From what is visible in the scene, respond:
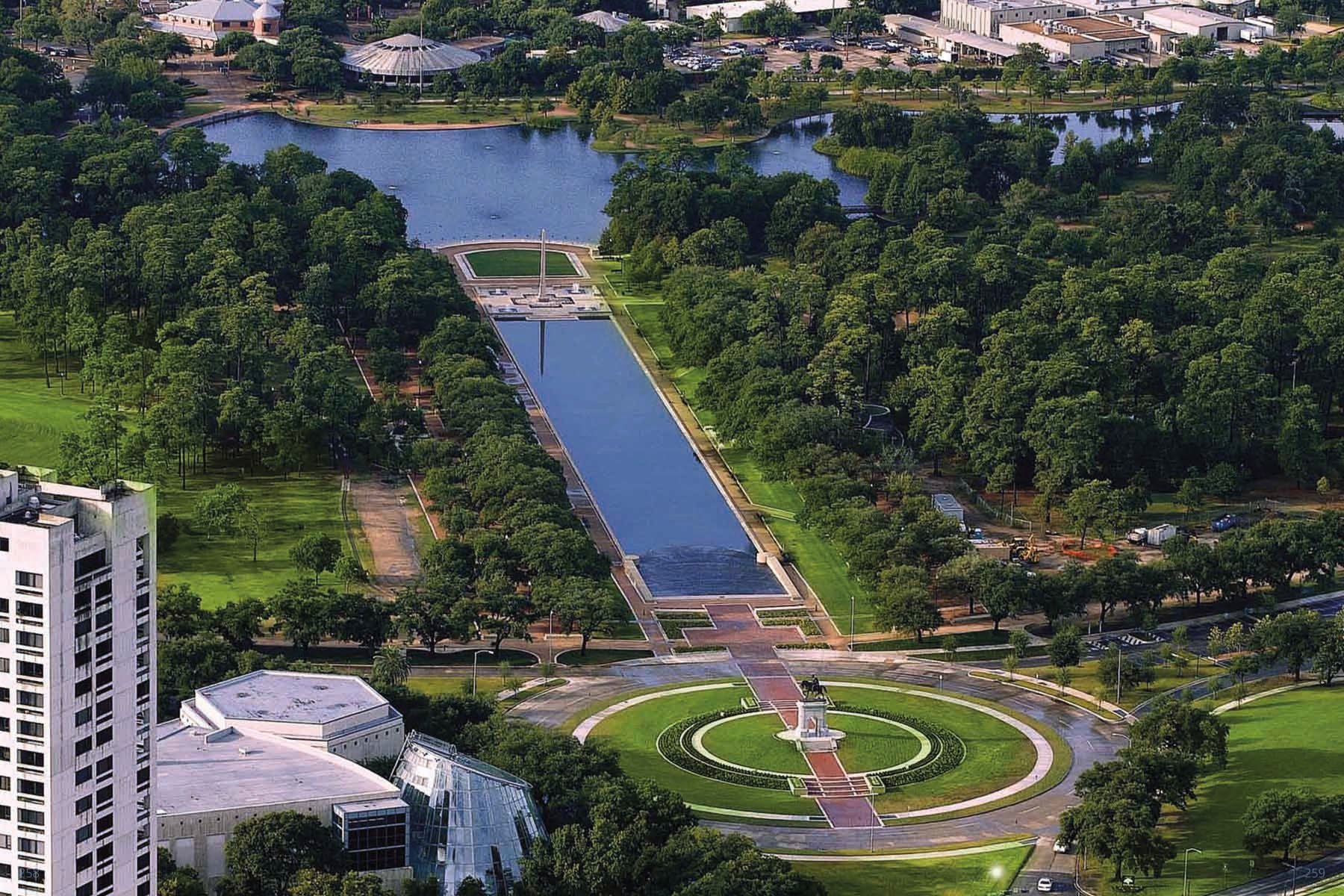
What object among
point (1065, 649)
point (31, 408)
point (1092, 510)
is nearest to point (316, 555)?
point (31, 408)

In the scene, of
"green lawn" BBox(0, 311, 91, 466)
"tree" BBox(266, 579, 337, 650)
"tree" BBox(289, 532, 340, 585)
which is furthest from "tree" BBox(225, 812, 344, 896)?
"green lawn" BBox(0, 311, 91, 466)

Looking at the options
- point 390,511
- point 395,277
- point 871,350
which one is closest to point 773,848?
point 390,511

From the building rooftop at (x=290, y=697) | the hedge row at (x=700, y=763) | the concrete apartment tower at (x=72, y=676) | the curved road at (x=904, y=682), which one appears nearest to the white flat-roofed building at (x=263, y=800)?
the building rooftop at (x=290, y=697)

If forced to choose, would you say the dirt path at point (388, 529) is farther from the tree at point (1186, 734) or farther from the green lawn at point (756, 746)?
the tree at point (1186, 734)

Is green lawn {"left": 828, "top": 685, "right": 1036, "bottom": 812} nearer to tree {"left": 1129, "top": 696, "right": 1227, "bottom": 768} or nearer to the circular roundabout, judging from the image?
the circular roundabout

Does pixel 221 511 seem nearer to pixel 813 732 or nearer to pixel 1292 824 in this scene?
pixel 813 732

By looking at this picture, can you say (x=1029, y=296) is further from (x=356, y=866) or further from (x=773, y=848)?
(x=356, y=866)

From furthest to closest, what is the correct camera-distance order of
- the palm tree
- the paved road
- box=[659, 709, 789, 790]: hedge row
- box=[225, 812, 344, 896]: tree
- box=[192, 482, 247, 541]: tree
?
box=[192, 482, 247, 541]: tree, the palm tree, box=[659, 709, 789, 790]: hedge row, the paved road, box=[225, 812, 344, 896]: tree
